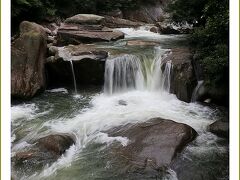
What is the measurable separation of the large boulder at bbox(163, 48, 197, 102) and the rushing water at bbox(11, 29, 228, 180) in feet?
0.70

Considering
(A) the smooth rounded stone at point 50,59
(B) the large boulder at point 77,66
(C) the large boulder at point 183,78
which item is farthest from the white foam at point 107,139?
(A) the smooth rounded stone at point 50,59

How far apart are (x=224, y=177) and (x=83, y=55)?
21.9ft

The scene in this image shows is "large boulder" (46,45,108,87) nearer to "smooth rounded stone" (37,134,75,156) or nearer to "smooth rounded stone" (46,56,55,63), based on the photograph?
"smooth rounded stone" (46,56,55,63)

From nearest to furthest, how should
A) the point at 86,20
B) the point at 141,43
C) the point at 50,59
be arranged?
the point at 50,59, the point at 141,43, the point at 86,20

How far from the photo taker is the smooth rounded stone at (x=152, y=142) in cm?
634

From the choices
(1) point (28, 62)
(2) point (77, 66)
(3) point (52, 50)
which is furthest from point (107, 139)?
(3) point (52, 50)

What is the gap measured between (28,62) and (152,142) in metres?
5.49

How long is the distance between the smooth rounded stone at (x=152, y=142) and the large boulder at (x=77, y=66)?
3.71 m

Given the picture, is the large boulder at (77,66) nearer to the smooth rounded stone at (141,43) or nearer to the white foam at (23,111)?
the white foam at (23,111)

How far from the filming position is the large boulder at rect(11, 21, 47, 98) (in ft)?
33.0

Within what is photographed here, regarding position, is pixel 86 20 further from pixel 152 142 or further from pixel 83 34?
pixel 152 142

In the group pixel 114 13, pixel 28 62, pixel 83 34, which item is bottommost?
pixel 28 62

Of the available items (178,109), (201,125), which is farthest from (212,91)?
(201,125)

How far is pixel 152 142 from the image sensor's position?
691 centimetres
